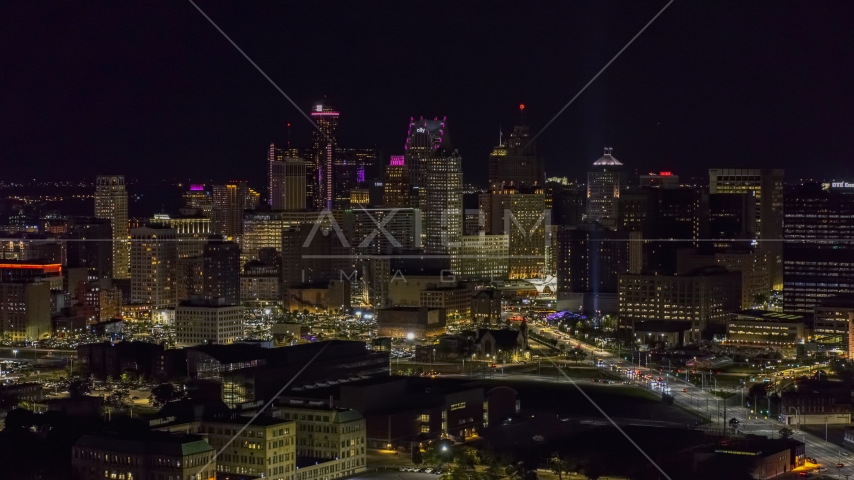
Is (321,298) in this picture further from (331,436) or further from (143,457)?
(143,457)

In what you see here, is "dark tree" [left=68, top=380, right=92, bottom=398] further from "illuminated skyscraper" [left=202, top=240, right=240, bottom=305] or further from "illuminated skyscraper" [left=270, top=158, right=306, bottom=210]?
"illuminated skyscraper" [left=270, top=158, right=306, bottom=210]

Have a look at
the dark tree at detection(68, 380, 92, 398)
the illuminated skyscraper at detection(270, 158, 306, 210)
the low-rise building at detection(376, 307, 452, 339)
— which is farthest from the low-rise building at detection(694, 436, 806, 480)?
the illuminated skyscraper at detection(270, 158, 306, 210)

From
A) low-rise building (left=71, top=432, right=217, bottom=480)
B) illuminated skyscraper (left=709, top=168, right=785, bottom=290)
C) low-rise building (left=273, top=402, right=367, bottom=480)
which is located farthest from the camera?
illuminated skyscraper (left=709, top=168, right=785, bottom=290)

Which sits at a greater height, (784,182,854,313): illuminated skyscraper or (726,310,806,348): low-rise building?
(784,182,854,313): illuminated skyscraper

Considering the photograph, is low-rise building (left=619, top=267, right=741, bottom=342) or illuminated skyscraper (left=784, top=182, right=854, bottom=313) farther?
illuminated skyscraper (left=784, top=182, right=854, bottom=313)

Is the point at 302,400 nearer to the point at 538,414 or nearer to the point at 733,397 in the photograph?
the point at 538,414
